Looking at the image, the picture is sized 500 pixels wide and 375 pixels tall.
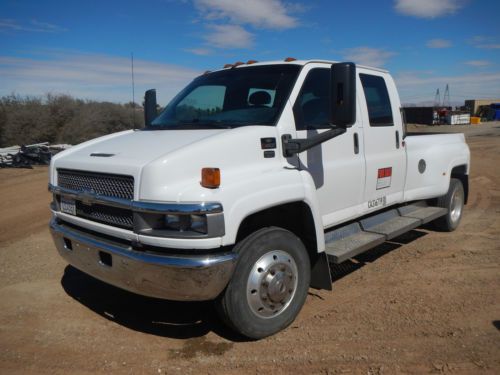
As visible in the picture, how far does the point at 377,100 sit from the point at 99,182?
10.6 feet

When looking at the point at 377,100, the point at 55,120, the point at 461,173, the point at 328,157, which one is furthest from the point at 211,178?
the point at 55,120

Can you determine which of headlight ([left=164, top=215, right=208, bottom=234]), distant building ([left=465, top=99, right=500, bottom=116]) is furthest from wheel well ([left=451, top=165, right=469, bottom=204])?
distant building ([left=465, top=99, right=500, bottom=116])

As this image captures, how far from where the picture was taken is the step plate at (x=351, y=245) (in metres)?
4.04

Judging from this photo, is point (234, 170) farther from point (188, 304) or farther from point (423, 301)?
point (423, 301)

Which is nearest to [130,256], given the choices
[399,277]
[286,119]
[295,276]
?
[295,276]

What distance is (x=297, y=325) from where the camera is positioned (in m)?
3.87

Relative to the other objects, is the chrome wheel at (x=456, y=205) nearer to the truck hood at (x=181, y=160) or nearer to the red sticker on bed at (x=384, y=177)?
the red sticker on bed at (x=384, y=177)

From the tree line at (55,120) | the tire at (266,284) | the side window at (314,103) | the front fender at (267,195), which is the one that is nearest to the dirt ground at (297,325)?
the tire at (266,284)

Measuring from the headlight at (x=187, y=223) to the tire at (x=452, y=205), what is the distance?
4595 mm

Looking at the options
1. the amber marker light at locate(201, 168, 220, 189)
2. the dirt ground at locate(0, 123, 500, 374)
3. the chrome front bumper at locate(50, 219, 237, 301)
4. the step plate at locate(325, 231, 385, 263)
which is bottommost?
the dirt ground at locate(0, 123, 500, 374)

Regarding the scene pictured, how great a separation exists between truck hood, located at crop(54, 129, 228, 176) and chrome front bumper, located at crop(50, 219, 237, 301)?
60 cm

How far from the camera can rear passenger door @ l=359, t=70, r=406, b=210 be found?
4.83 m

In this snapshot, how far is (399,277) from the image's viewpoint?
4.95 meters

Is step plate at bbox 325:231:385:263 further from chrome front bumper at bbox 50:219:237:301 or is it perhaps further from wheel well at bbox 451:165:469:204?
wheel well at bbox 451:165:469:204
